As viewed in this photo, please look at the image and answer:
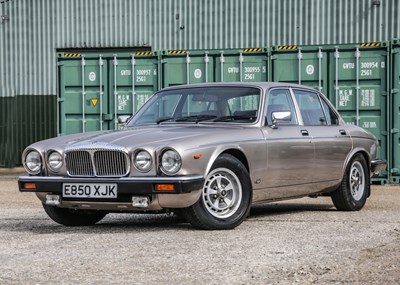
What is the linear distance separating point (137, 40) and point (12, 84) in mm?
3948

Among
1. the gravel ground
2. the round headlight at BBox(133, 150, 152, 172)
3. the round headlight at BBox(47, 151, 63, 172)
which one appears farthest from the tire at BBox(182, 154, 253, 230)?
the round headlight at BBox(47, 151, 63, 172)

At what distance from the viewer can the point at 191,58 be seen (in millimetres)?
17266

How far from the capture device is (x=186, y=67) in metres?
17.3

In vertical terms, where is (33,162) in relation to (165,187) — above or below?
above

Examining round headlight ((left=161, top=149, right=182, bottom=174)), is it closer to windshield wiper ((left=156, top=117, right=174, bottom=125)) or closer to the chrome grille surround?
the chrome grille surround

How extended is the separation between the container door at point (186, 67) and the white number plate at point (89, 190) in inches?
370

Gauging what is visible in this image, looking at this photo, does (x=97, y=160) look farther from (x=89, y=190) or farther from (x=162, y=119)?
(x=162, y=119)

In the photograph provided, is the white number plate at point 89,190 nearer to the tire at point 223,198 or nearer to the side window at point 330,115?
the tire at point 223,198

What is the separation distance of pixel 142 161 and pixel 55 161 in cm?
98

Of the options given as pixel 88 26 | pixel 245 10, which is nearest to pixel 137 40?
pixel 88 26

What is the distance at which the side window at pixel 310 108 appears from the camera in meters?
9.54

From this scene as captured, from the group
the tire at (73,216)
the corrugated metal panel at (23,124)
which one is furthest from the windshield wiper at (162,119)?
the corrugated metal panel at (23,124)

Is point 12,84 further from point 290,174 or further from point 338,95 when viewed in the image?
point 290,174

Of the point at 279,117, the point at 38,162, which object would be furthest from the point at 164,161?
the point at 279,117
